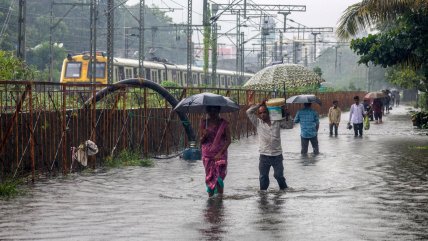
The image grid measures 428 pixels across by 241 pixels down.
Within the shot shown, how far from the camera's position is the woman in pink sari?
12.8 m

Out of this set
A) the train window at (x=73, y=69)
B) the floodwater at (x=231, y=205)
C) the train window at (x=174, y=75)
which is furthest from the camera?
the train window at (x=174, y=75)

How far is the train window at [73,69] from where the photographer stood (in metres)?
42.6

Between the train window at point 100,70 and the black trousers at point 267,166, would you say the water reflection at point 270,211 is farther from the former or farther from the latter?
the train window at point 100,70

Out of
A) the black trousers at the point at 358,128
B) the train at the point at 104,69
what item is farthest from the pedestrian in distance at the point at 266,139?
the train at the point at 104,69

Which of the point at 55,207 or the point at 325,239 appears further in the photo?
the point at 55,207

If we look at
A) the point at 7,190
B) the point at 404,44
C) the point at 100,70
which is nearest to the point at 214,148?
the point at 7,190

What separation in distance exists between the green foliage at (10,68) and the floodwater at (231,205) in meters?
3.86

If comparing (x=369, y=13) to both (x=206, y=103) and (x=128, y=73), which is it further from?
(x=128, y=73)

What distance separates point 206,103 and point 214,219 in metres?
3.28

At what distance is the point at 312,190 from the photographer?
13914mm

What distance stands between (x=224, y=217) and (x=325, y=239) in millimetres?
1953

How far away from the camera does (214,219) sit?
10.6 meters

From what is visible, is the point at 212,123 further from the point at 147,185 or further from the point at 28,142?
the point at 28,142

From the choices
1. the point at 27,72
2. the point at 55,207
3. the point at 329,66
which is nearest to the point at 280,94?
the point at 27,72
